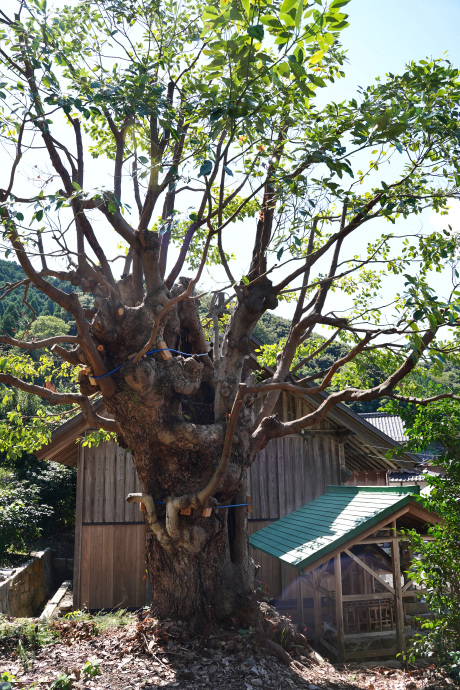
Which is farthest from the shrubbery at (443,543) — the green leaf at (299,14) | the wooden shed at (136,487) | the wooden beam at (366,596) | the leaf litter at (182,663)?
the wooden shed at (136,487)

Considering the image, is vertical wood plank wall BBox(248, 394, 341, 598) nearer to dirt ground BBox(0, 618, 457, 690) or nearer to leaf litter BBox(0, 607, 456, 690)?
leaf litter BBox(0, 607, 456, 690)

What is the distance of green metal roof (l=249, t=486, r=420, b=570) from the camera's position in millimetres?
7293

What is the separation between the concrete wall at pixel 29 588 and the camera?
9328mm

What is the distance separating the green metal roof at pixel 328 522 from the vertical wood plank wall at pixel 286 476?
4.00ft

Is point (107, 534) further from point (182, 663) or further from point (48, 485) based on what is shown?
point (48, 485)

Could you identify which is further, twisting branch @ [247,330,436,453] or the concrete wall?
the concrete wall

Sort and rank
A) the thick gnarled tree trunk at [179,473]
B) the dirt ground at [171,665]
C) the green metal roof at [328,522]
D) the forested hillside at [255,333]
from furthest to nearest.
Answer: the forested hillside at [255,333] < the green metal roof at [328,522] < the thick gnarled tree trunk at [179,473] < the dirt ground at [171,665]

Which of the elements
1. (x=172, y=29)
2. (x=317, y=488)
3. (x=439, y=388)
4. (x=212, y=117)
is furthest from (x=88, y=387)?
(x=317, y=488)

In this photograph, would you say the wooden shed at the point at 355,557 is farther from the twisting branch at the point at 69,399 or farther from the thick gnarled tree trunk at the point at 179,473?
the twisting branch at the point at 69,399

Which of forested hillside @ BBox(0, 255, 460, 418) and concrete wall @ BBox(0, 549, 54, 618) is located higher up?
forested hillside @ BBox(0, 255, 460, 418)

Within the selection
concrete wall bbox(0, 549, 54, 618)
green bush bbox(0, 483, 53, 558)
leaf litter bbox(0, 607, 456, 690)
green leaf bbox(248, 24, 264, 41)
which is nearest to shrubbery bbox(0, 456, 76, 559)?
concrete wall bbox(0, 549, 54, 618)

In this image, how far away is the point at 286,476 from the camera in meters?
11.5

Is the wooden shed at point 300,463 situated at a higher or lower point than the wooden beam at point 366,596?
higher

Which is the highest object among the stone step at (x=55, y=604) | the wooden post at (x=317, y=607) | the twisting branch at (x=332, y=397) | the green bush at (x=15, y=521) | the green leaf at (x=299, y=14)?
the green leaf at (x=299, y=14)
